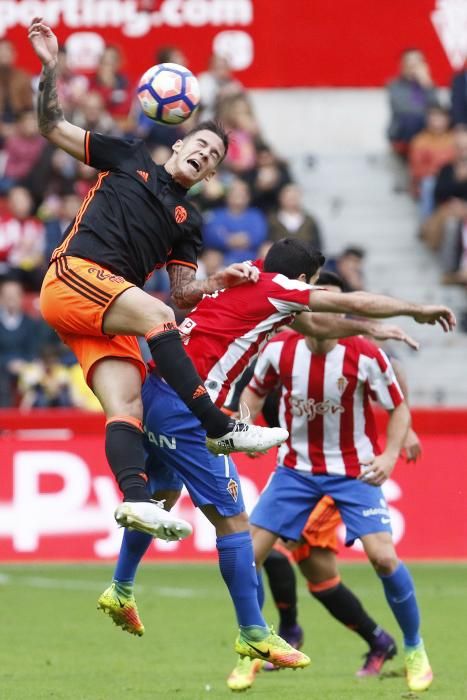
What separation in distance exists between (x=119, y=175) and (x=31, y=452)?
654cm

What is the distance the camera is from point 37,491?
13938 mm

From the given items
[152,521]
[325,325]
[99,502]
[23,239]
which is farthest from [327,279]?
[23,239]

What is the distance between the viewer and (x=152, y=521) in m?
7.17

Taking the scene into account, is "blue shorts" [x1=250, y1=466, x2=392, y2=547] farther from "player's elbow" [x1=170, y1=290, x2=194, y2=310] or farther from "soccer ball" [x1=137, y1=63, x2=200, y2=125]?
"soccer ball" [x1=137, y1=63, x2=200, y2=125]

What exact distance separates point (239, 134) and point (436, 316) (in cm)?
1100

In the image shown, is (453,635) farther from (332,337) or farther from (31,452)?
(31,452)

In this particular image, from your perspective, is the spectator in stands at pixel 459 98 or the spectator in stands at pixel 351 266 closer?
the spectator in stands at pixel 351 266

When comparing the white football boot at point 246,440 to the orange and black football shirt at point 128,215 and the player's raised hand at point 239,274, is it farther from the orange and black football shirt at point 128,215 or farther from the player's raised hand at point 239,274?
the orange and black football shirt at point 128,215

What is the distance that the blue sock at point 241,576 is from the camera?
7.85m

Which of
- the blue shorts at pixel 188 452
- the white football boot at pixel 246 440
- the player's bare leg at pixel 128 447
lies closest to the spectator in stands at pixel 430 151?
the blue shorts at pixel 188 452

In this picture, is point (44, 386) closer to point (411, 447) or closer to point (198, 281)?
point (411, 447)

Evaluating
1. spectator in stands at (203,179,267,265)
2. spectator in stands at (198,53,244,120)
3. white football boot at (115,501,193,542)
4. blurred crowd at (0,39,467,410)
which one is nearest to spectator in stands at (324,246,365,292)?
blurred crowd at (0,39,467,410)

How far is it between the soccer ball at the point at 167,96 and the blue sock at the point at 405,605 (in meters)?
2.91

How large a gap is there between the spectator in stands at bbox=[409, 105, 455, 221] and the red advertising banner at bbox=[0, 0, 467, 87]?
2117 millimetres
